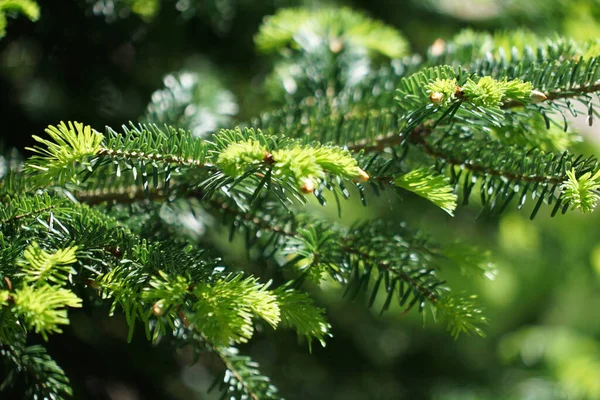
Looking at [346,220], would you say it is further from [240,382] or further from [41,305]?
[41,305]

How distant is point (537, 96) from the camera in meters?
0.40

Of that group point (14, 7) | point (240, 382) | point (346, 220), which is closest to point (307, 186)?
point (240, 382)

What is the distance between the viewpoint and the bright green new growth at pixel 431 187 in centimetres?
38

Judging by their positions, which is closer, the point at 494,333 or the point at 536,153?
the point at 536,153

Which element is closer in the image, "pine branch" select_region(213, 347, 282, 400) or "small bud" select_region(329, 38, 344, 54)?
"pine branch" select_region(213, 347, 282, 400)

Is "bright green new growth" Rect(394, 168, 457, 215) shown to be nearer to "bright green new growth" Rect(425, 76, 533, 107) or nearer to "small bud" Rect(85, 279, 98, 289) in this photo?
"bright green new growth" Rect(425, 76, 533, 107)

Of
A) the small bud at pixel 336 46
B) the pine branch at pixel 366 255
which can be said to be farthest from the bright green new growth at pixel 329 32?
the pine branch at pixel 366 255

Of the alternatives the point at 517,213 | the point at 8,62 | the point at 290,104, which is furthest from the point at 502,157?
the point at 8,62

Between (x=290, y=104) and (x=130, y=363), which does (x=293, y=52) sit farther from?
(x=130, y=363)

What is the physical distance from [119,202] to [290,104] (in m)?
0.20

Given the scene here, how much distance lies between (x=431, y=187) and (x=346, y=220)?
0.56 meters

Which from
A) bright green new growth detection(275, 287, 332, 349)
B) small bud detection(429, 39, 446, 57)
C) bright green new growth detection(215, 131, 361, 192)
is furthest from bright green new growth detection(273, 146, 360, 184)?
small bud detection(429, 39, 446, 57)

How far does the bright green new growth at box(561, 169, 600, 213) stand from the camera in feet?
1.18

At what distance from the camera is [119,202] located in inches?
19.9
